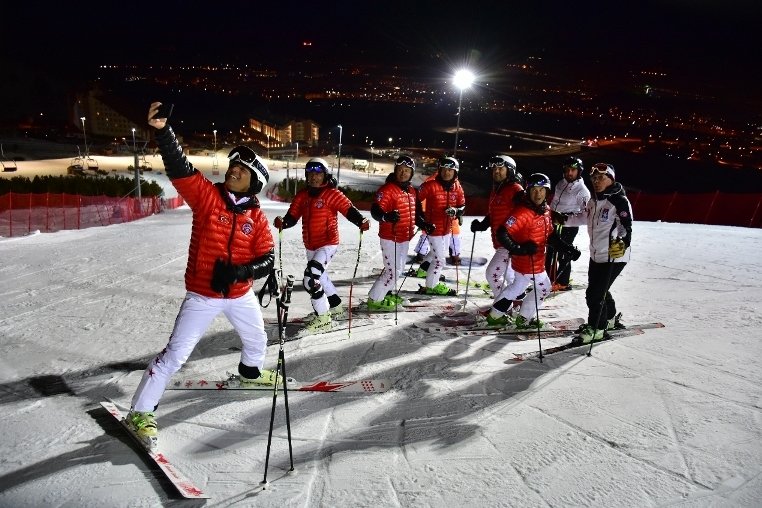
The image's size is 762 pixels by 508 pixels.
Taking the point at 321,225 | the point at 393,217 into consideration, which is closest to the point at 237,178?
the point at 321,225

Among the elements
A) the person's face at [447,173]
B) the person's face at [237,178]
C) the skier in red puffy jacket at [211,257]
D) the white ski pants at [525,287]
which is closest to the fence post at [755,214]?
the person's face at [447,173]

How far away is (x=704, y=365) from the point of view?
16.6ft

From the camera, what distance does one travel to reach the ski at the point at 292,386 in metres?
4.47

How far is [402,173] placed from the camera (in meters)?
7.05

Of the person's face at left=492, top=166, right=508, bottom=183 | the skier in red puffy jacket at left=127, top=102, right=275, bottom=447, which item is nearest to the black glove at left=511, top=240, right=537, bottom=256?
the person's face at left=492, top=166, right=508, bottom=183

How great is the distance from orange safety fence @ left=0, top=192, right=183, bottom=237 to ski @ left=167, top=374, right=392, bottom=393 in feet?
42.5

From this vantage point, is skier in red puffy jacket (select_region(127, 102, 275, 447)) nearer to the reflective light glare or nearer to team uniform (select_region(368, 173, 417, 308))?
team uniform (select_region(368, 173, 417, 308))

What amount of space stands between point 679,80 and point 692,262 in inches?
4841

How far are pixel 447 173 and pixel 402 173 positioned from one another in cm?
97

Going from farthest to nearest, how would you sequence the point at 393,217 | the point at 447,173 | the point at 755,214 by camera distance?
1. the point at 755,214
2. the point at 447,173
3. the point at 393,217

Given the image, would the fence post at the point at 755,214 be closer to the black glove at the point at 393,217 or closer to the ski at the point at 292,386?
the black glove at the point at 393,217

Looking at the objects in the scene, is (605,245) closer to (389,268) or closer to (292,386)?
(389,268)

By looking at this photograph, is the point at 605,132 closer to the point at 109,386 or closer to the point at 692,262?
the point at 692,262

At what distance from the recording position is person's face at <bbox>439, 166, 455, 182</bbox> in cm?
765
